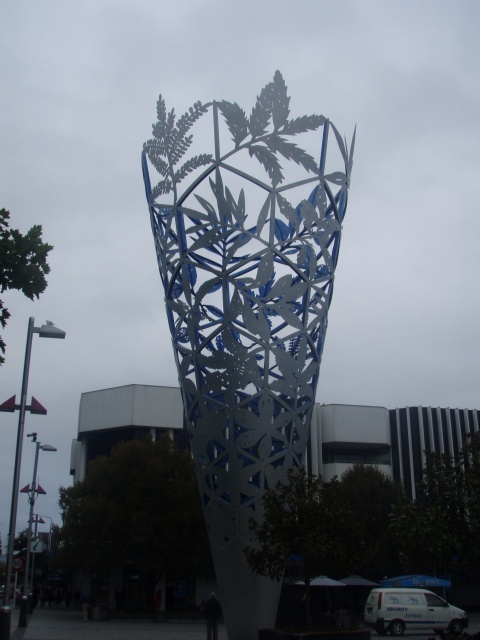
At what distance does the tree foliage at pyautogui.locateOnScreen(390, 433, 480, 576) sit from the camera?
14.8 meters

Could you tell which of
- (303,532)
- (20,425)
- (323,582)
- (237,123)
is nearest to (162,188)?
(237,123)

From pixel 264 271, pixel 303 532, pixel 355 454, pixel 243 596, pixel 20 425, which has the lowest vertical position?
pixel 243 596

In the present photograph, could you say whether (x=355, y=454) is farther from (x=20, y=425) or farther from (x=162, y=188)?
(x=20, y=425)

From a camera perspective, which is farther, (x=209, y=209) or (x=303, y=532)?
(x=209, y=209)

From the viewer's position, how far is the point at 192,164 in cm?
1928

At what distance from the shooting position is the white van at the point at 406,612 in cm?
2988

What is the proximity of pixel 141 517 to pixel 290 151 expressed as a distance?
84.4ft

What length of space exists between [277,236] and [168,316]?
146 inches

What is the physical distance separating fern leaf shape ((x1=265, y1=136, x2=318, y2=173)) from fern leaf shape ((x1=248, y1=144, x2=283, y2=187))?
185 millimetres

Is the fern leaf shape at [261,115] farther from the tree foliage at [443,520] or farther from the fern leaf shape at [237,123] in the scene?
the tree foliage at [443,520]

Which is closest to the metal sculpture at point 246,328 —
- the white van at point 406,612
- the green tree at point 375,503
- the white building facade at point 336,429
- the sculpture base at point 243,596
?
the sculpture base at point 243,596

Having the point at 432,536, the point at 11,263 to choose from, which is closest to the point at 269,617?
the point at 432,536

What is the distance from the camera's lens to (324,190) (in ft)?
64.9

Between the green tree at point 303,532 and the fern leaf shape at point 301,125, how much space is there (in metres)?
8.64
